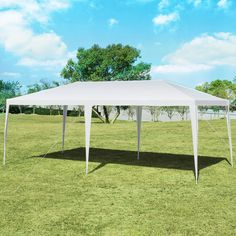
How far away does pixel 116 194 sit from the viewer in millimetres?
8312

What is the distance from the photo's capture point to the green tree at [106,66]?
123ft

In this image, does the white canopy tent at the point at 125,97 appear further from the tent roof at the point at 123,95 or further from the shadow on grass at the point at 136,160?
the shadow on grass at the point at 136,160

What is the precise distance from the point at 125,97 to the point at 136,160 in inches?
143

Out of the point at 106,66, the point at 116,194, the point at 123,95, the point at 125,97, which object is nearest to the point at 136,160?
the point at 123,95

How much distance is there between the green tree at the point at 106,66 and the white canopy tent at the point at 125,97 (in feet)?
84.4

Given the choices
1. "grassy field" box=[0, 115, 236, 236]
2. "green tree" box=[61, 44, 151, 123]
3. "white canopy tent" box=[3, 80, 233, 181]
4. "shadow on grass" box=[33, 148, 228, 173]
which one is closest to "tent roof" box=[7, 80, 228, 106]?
"white canopy tent" box=[3, 80, 233, 181]

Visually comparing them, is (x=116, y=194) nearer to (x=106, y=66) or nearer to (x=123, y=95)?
(x=123, y=95)

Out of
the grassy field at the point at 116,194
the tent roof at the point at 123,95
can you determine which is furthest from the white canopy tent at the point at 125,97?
the grassy field at the point at 116,194

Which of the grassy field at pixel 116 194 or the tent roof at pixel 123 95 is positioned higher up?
the tent roof at pixel 123 95

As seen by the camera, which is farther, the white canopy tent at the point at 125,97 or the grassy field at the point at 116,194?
the white canopy tent at the point at 125,97

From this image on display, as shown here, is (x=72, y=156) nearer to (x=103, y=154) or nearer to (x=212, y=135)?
(x=103, y=154)

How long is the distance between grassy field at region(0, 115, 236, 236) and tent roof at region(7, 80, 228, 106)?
186cm

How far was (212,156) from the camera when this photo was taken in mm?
14422

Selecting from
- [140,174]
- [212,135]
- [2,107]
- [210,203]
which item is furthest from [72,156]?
[2,107]
